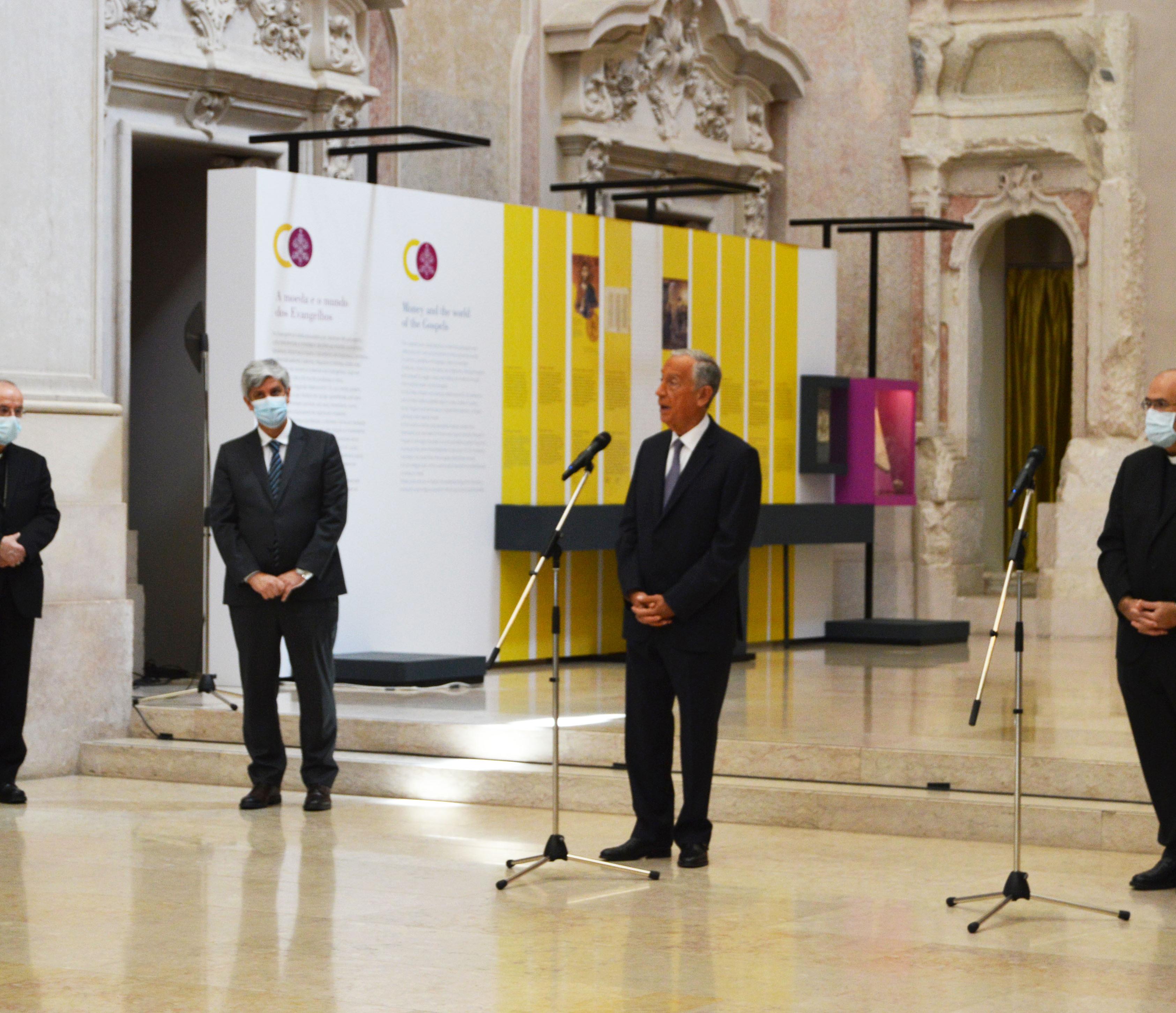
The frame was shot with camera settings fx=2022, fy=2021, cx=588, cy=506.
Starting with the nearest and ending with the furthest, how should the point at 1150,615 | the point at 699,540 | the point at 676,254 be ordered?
the point at 1150,615
the point at 699,540
the point at 676,254

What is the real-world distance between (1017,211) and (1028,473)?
9.71 metres

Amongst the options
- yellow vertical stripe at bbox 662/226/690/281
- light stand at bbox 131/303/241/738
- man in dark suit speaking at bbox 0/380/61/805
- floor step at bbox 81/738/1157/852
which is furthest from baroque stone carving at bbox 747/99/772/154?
man in dark suit speaking at bbox 0/380/61/805

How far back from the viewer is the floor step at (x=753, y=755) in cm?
774

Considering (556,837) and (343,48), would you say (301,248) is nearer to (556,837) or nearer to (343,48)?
(343,48)

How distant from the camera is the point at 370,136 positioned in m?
11.4

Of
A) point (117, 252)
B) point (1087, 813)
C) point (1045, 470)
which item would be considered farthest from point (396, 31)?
point (1087, 813)

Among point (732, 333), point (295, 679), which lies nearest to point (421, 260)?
point (732, 333)

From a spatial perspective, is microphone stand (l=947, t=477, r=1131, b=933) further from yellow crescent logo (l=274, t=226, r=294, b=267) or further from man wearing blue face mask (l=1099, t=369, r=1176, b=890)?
yellow crescent logo (l=274, t=226, r=294, b=267)

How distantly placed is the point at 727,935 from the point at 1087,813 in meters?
2.12

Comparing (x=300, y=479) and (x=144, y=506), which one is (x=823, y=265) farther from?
(x=300, y=479)

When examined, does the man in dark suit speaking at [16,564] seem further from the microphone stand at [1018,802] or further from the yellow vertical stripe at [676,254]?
the yellow vertical stripe at [676,254]

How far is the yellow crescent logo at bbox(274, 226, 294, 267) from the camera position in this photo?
34.0 feet

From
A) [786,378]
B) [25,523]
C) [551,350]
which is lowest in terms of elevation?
[25,523]

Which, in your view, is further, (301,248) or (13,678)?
(301,248)
